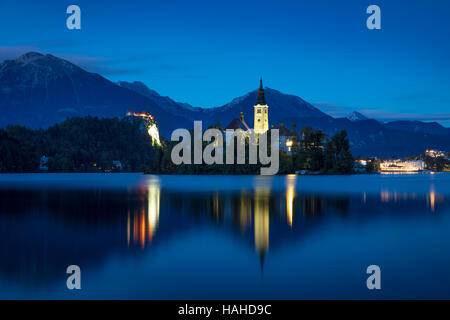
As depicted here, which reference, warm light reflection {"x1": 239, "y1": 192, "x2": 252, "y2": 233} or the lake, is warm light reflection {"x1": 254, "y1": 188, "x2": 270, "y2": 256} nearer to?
the lake

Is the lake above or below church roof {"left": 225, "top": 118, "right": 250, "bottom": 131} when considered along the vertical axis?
below

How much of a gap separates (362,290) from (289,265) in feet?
A: 12.2

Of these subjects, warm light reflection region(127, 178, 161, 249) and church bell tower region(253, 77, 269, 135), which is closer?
warm light reflection region(127, 178, 161, 249)

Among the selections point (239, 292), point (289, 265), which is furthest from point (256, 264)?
point (239, 292)

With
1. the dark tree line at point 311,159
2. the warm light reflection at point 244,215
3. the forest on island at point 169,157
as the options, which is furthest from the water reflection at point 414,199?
the forest on island at point 169,157

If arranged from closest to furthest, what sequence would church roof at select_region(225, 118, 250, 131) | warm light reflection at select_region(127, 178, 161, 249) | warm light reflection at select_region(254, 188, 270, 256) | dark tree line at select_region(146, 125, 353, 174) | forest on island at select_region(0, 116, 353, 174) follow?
warm light reflection at select_region(254, 188, 270, 256)
warm light reflection at select_region(127, 178, 161, 249)
dark tree line at select_region(146, 125, 353, 174)
forest on island at select_region(0, 116, 353, 174)
church roof at select_region(225, 118, 250, 131)

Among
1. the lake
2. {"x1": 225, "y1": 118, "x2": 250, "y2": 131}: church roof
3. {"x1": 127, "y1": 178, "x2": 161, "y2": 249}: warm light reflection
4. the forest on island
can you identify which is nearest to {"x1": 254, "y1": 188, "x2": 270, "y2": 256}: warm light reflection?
the lake

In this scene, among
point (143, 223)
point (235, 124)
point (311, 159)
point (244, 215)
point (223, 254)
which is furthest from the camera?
point (235, 124)

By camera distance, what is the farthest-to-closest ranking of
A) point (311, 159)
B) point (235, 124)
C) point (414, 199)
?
point (235, 124)
point (311, 159)
point (414, 199)

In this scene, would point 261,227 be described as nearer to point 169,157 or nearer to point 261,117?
point 169,157

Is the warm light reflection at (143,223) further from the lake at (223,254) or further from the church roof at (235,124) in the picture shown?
the church roof at (235,124)

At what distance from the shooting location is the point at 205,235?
78.5 feet

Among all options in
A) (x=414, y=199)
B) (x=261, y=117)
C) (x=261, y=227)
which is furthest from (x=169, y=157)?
(x=261, y=227)

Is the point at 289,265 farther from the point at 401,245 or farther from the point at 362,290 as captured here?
the point at 401,245
